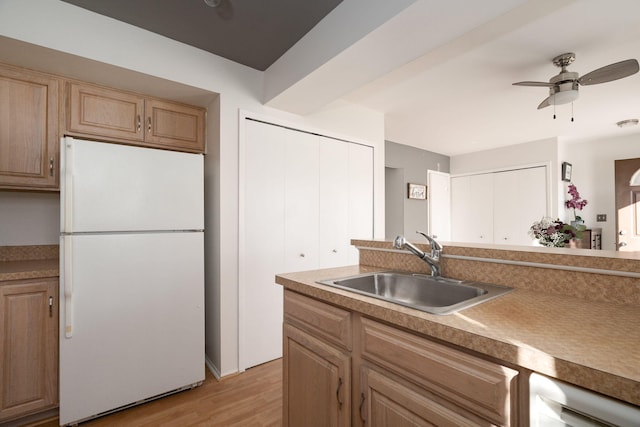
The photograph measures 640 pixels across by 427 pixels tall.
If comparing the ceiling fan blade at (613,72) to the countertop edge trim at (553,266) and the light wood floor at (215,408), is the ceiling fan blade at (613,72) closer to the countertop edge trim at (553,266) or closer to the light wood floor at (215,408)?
the countertop edge trim at (553,266)

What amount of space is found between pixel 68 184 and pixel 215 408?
162 cm

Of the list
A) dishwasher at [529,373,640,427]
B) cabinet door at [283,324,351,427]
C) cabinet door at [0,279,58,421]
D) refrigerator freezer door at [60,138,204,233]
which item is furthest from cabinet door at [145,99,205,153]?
dishwasher at [529,373,640,427]

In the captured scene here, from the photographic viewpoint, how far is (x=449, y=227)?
5656 millimetres

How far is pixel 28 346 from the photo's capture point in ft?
5.69

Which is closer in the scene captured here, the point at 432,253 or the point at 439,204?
the point at 432,253

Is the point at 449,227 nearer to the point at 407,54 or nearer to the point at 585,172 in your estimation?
the point at 585,172

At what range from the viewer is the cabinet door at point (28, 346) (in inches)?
65.9

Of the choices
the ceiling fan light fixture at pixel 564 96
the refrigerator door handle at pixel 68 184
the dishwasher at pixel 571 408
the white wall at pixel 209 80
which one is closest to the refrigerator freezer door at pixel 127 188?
the refrigerator door handle at pixel 68 184

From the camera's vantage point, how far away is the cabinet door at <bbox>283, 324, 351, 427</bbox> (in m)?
1.14

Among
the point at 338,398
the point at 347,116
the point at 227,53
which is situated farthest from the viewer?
the point at 347,116

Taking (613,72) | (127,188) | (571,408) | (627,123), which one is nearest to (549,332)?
(571,408)

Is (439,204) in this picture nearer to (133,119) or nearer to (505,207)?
(505,207)

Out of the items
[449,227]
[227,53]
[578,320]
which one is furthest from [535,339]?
[449,227]

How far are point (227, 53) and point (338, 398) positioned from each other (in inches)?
92.1
